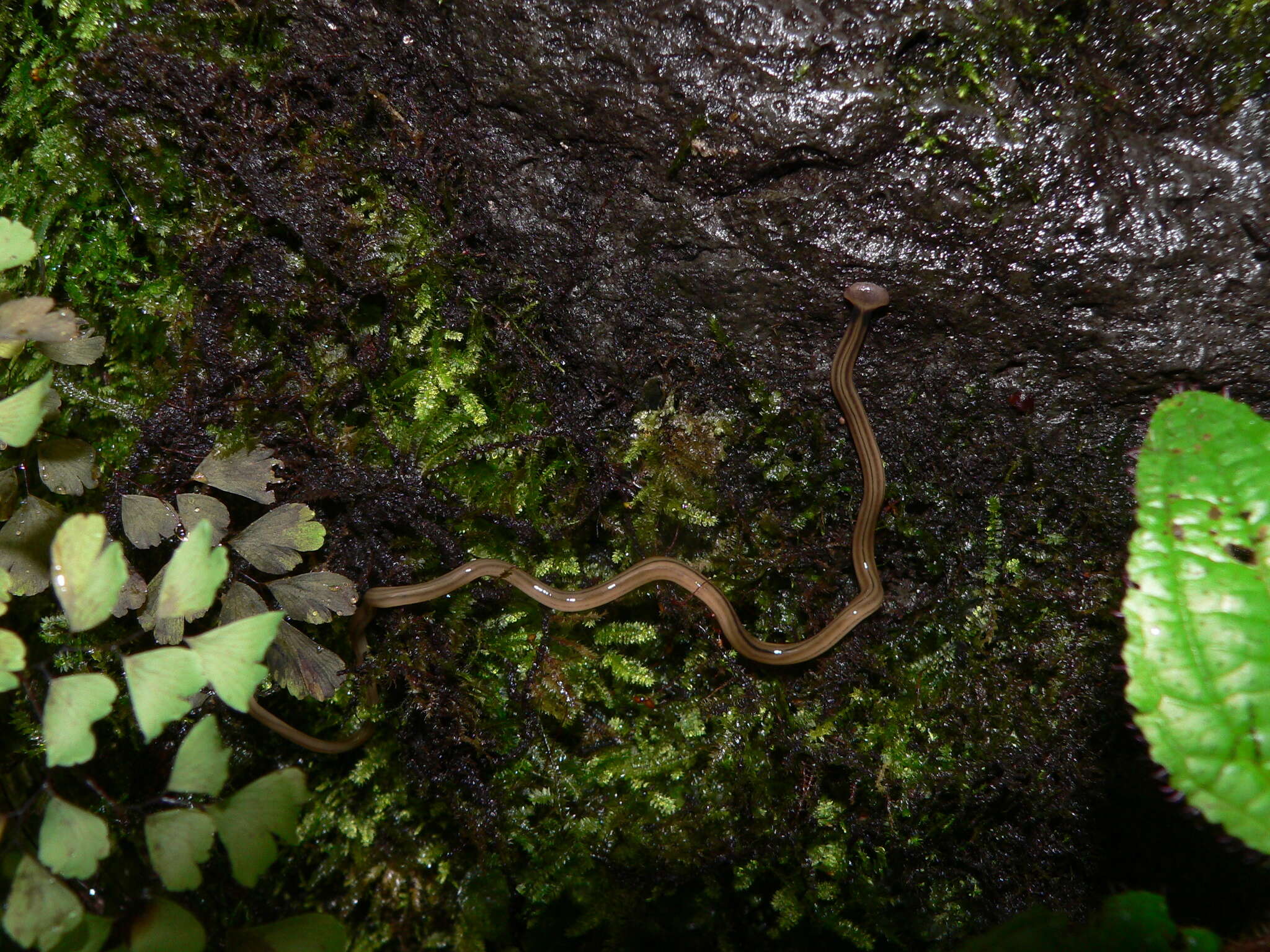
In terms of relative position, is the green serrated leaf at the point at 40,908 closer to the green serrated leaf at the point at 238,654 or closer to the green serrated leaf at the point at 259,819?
the green serrated leaf at the point at 259,819

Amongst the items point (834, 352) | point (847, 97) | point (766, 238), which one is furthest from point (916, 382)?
point (847, 97)

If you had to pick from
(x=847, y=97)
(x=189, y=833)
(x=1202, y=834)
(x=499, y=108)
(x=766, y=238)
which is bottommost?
(x=189, y=833)

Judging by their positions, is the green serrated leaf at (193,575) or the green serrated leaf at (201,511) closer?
the green serrated leaf at (193,575)

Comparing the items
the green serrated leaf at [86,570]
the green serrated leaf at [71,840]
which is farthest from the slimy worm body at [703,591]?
the green serrated leaf at [86,570]

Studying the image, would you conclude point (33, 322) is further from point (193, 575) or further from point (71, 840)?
point (71, 840)

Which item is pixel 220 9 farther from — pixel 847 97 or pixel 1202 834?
pixel 1202 834

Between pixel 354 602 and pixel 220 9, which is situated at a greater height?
pixel 220 9

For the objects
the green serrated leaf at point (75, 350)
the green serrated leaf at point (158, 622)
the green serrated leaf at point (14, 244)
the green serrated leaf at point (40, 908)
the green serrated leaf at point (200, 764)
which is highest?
the green serrated leaf at point (14, 244)
